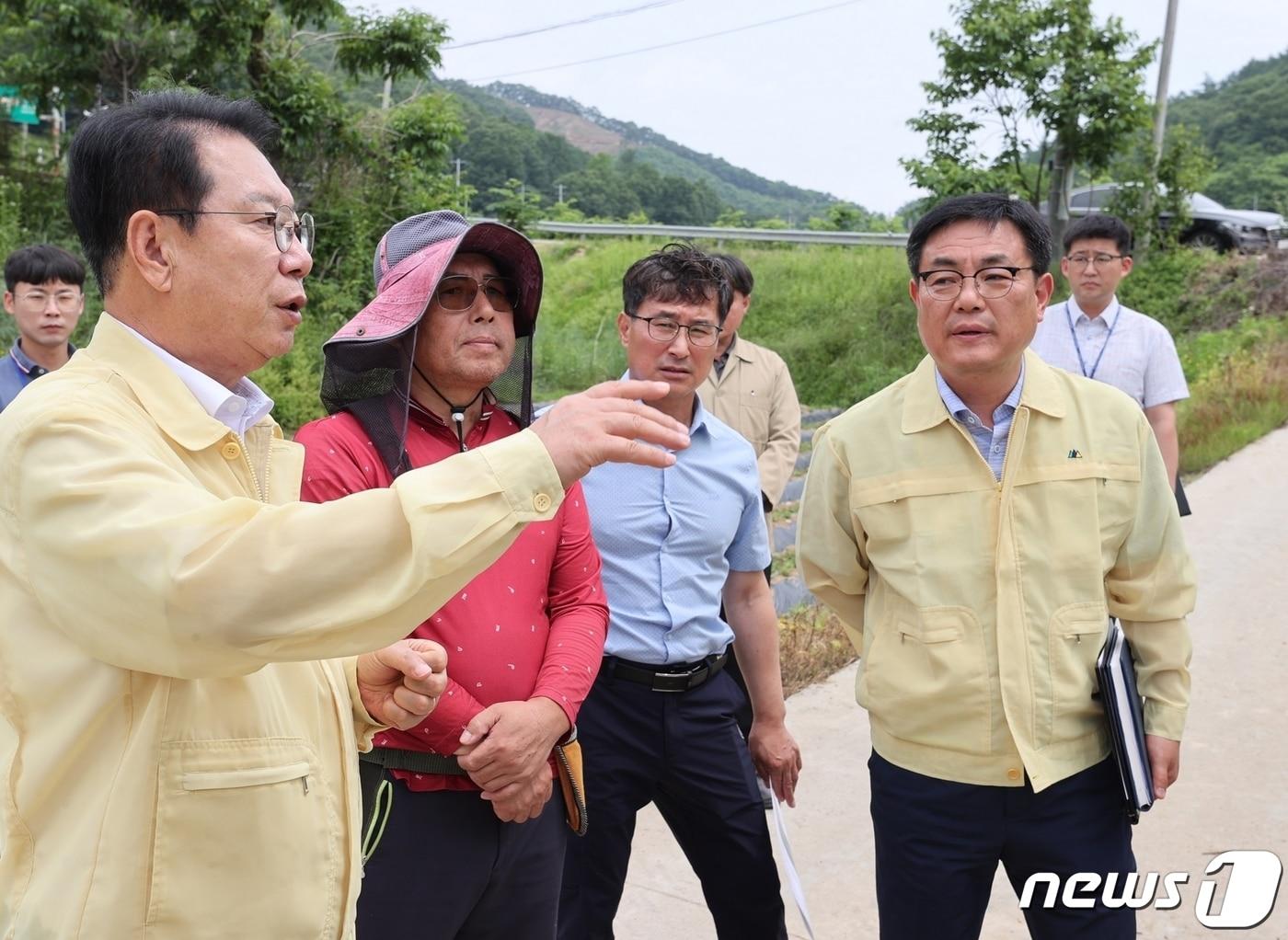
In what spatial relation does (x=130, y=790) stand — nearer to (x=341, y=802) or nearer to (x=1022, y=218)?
(x=341, y=802)

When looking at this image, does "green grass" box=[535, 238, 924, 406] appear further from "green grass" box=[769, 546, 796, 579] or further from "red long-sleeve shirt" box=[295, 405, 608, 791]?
"red long-sleeve shirt" box=[295, 405, 608, 791]

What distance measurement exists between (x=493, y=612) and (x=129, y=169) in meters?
1.02

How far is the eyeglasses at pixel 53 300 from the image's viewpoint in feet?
15.1

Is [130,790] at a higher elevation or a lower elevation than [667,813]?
higher

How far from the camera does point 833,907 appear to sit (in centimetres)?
351

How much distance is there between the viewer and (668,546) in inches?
114

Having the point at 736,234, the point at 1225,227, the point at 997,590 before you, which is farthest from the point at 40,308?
the point at 736,234

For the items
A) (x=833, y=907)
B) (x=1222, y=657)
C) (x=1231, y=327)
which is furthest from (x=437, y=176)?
(x=833, y=907)

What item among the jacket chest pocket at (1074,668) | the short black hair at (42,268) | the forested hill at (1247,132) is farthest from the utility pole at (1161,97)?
the jacket chest pocket at (1074,668)

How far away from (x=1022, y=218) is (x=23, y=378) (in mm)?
3914

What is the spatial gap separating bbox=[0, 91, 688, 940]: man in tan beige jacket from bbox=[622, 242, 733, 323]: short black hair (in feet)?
4.40

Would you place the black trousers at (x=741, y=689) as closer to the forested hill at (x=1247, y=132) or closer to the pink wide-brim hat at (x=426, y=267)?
the pink wide-brim hat at (x=426, y=267)

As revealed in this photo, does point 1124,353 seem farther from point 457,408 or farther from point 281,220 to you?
point 281,220

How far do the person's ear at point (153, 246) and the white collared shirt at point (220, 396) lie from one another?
0.25 feet
